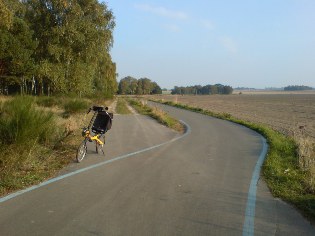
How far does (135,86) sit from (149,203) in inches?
6491

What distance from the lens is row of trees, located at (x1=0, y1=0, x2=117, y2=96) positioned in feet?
109

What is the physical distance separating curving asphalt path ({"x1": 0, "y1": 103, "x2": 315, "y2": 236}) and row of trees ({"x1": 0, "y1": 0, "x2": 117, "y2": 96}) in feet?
81.2

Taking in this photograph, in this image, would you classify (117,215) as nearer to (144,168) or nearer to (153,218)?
(153,218)

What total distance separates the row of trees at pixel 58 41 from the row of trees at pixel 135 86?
426 ft

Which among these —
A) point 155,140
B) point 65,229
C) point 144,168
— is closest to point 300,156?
point 144,168

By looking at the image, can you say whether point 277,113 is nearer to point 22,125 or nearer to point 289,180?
point 289,180

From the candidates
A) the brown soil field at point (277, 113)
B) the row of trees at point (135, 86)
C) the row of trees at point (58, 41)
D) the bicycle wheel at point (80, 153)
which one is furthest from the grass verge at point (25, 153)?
the row of trees at point (135, 86)

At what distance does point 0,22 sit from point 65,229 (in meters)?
13.0

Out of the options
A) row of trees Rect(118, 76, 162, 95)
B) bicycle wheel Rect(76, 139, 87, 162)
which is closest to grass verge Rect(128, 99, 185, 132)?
bicycle wheel Rect(76, 139, 87, 162)

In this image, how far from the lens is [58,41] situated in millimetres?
33531

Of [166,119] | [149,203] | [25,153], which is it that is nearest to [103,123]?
[25,153]

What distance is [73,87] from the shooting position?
3553 centimetres

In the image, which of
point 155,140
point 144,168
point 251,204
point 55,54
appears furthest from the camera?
point 55,54

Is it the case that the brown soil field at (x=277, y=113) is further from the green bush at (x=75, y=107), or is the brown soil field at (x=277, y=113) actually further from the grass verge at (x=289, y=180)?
the green bush at (x=75, y=107)
